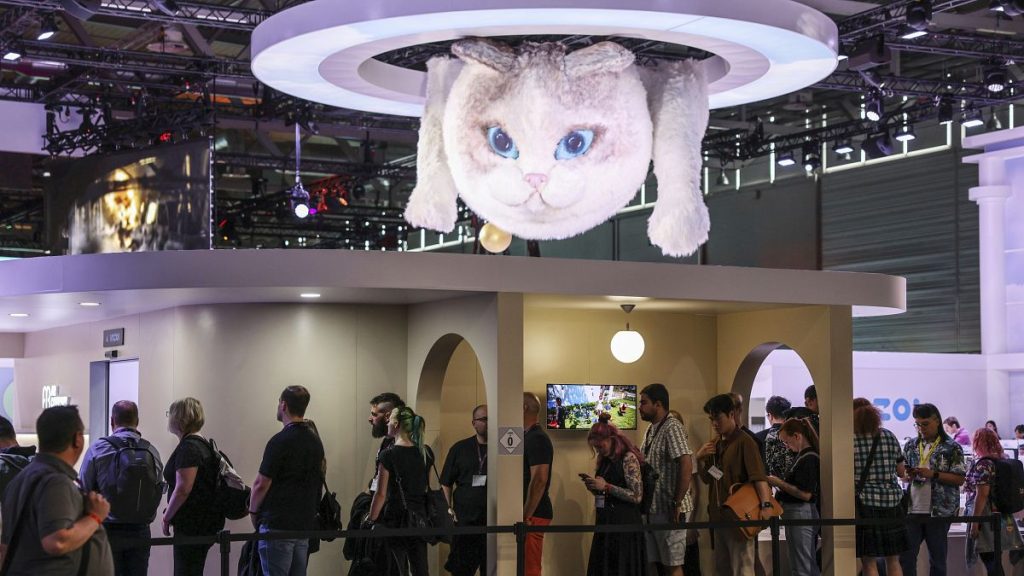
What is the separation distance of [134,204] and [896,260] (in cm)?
1357

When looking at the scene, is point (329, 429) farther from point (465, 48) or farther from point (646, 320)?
point (465, 48)

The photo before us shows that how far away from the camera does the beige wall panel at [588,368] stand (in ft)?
34.5

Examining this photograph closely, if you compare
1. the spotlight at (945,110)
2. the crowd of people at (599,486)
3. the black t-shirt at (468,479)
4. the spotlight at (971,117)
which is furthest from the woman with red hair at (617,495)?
the spotlight at (971,117)

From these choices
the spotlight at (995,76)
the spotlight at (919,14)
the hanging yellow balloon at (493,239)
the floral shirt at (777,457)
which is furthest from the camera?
the spotlight at (995,76)

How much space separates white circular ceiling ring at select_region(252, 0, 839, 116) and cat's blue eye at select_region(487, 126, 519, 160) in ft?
1.65

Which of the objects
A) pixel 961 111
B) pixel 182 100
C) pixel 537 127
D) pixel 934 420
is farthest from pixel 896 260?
pixel 537 127

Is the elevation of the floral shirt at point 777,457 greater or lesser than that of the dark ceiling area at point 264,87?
→ lesser

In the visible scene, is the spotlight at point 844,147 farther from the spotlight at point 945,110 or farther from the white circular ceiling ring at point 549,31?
the white circular ceiling ring at point 549,31

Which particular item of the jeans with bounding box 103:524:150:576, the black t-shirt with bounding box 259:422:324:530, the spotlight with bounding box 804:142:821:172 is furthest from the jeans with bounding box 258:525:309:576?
the spotlight with bounding box 804:142:821:172

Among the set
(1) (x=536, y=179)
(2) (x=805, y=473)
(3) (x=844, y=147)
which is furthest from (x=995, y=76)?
(1) (x=536, y=179)

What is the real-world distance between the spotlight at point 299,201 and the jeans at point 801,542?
12578 mm

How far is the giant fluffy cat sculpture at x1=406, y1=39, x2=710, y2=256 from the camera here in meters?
6.59

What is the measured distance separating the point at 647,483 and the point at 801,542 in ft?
3.99

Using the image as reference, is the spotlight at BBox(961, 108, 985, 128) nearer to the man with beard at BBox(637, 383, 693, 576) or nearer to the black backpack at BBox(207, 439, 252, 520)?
the man with beard at BBox(637, 383, 693, 576)
